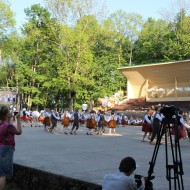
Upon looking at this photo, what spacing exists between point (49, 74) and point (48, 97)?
7.05 metres

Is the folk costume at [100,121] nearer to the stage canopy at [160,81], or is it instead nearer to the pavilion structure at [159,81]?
the stage canopy at [160,81]

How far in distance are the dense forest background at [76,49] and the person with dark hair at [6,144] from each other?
1582 inches

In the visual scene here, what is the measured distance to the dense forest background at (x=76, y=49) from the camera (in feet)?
157

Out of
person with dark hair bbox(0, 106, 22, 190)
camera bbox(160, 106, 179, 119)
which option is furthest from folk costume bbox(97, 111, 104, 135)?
camera bbox(160, 106, 179, 119)

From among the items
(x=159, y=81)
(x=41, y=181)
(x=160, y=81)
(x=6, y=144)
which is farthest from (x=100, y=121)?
(x=159, y=81)

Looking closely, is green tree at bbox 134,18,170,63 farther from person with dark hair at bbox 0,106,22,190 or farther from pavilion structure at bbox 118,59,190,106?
person with dark hair at bbox 0,106,22,190

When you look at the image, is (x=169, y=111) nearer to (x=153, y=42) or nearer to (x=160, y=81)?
(x=160, y=81)

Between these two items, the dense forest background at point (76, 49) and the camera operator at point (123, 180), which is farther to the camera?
the dense forest background at point (76, 49)

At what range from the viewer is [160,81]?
1957 inches

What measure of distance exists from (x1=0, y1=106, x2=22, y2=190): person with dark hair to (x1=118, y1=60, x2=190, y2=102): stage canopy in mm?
39987

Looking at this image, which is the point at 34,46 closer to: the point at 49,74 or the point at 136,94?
the point at 49,74

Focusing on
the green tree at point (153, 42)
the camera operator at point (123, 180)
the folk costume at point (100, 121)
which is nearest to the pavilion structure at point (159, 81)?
the green tree at point (153, 42)

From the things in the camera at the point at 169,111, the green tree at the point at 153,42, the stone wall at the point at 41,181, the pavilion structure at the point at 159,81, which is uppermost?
the green tree at the point at 153,42

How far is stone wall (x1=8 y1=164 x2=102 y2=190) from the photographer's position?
683cm
